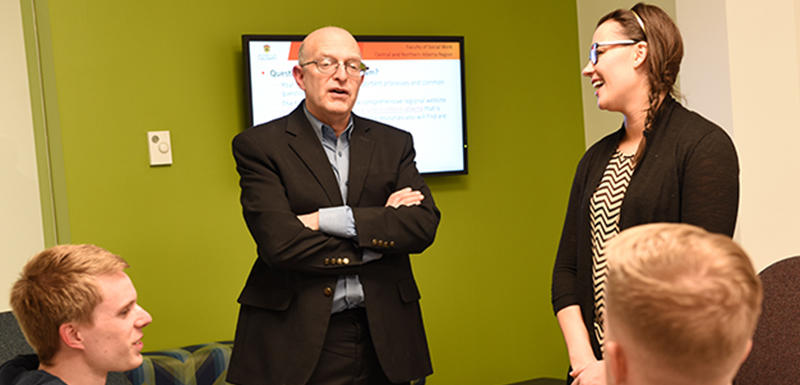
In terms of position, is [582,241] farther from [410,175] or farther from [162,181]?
[162,181]

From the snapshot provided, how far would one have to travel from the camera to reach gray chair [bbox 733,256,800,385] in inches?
67.8

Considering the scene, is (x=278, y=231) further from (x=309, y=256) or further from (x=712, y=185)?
(x=712, y=185)

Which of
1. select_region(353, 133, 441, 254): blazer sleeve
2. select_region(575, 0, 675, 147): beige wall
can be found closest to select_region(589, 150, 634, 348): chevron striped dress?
select_region(353, 133, 441, 254): blazer sleeve

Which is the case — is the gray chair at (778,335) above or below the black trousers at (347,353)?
above

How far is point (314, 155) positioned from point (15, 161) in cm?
165

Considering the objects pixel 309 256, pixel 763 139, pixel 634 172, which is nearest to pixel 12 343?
pixel 309 256

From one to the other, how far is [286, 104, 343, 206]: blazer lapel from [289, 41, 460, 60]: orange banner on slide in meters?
1.51

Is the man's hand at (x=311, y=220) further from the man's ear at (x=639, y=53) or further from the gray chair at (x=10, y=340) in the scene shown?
the man's ear at (x=639, y=53)

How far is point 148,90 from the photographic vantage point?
3732mm

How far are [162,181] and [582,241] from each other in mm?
2244

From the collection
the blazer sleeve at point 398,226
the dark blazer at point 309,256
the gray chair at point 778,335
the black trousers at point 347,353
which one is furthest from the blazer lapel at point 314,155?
the gray chair at point 778,335

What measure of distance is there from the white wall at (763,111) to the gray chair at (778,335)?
57.6 inches

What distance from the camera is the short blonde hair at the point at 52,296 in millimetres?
1767

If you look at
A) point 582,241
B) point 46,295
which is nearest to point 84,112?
point 46,295
